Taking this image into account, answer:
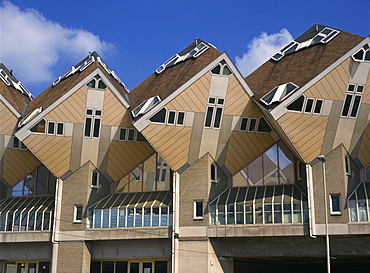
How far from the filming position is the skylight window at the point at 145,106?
1553 inches

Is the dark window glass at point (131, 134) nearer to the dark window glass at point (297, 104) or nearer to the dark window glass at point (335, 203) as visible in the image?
the dark window glass at point (297, 104)

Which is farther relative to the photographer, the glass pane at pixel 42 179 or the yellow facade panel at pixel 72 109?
the glass pane at pixel 42 179

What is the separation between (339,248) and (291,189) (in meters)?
5.34

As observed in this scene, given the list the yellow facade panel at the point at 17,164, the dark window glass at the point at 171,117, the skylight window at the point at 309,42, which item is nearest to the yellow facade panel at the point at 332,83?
the skylight window at the point at 309,42

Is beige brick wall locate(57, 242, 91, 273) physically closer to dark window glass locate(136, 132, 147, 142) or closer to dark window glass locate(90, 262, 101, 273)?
dark window glass locate(90, 262, 101, 273)

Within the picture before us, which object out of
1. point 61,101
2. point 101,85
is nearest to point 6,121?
point 61,101

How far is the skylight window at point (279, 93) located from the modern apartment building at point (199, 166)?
0.40 feet

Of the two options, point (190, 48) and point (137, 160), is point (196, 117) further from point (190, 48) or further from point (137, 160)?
point (190, 48)

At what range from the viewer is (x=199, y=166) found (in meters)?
39.8

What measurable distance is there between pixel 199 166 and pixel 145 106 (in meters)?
6.20

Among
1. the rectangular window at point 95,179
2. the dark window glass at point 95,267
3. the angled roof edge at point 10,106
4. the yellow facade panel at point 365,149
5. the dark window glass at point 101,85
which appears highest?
the dark window glass at point 101,85

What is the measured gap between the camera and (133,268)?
1639 inches

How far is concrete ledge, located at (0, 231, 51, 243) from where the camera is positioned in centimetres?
4134

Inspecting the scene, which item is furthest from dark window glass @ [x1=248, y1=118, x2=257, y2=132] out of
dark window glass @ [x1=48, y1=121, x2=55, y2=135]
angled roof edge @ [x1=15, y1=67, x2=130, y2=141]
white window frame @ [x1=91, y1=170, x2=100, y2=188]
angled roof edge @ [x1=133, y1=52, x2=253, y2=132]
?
dark window glass @ [x1=48, y1=121, x2=55, y2=135]
